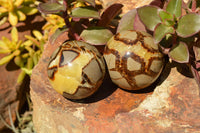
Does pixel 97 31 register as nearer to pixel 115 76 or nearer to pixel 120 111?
pixel 115 76

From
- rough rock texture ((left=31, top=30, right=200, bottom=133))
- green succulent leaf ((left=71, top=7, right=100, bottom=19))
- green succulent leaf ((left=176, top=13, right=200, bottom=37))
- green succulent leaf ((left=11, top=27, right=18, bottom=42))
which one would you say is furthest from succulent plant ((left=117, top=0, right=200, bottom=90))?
green succulent leaf ((left=11, top=27, right=18, bottom=42))

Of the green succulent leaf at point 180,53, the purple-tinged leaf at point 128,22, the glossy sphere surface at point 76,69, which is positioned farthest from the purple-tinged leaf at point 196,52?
the glossy sphere surface at point 76,69

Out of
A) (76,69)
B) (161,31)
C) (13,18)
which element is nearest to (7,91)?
(13,18)

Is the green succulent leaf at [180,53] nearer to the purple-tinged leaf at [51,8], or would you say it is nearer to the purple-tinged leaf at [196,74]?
the purple-tinged leaf at [196,74]

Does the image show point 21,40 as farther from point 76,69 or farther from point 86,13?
point 76,69

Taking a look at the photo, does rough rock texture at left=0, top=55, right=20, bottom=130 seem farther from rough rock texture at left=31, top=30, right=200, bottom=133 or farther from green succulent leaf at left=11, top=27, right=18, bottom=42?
rough rock texture at left=31, top=30, right=200, bottom=133
